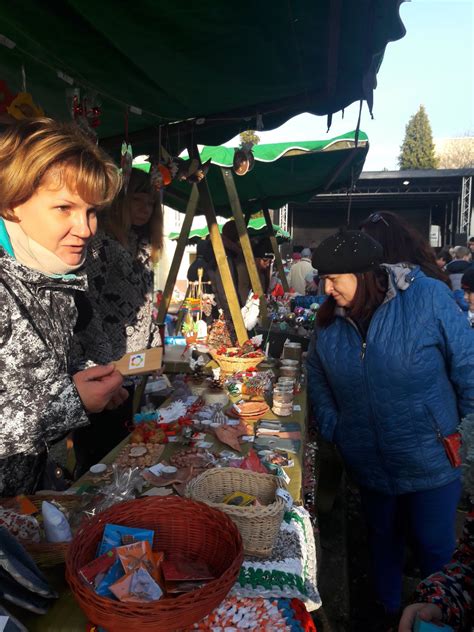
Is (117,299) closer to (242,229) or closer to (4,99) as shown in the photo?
(4,99)

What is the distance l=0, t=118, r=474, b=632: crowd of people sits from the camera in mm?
1292

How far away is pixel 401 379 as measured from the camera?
205cm

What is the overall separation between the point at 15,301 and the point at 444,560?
7.36 feet

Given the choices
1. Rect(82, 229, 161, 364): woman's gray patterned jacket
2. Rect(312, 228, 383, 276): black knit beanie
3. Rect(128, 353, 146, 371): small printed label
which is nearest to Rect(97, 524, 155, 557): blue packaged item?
Rect(128, 353, 146, 371): small printed label

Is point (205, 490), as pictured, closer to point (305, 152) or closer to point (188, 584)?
point (188, 584)

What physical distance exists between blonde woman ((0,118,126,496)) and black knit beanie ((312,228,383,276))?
1075 mm

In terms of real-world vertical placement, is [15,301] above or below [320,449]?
above

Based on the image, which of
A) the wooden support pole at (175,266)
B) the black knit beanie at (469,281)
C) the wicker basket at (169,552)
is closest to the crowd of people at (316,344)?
the wicker basket at (169,552)

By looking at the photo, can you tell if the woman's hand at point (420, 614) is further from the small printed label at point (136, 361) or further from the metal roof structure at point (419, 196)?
the metal roof structure at point (419, 196)

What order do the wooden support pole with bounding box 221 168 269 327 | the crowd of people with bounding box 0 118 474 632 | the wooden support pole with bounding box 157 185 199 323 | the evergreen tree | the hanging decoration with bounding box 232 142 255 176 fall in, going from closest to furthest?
the crowd of people with bounding box 0 118 474 632
the wooden support pole with bounding box 157 185 199 323
the hanging decoration with bounding box 232 142 255 176
the wooden support pole with bounding box 221 168 269 327
the evergreen tree

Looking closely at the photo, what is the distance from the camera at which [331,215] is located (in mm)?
22953

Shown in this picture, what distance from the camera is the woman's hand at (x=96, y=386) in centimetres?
140

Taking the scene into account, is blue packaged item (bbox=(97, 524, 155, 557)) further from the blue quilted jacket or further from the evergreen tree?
the evergreen tree

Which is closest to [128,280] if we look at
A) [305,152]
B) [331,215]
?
[305,152]
